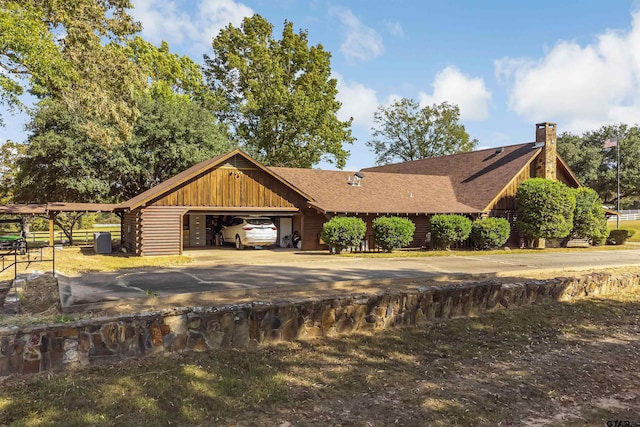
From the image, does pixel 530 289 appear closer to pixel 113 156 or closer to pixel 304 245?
pixel 304 245

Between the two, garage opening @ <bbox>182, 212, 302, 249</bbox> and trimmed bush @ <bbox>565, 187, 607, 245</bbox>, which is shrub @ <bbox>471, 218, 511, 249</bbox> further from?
garage opening @ <bbox>182, 212, 302, 249</bbox>

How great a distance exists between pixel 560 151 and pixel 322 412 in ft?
197

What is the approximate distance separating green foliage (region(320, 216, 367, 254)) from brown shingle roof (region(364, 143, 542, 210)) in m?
8.82

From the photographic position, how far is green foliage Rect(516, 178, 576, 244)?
24609mm

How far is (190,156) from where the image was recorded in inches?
1129

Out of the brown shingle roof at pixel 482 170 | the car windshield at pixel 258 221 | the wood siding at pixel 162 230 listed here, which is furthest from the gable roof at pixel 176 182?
the brown shingle roof at pixel 482 170

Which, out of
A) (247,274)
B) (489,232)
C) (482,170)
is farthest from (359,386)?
(482,170)

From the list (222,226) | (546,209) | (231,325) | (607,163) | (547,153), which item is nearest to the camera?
(231,325)

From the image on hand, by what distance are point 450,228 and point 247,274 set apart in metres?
13.3

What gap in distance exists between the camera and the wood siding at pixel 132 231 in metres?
19.4

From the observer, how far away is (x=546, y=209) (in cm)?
2466

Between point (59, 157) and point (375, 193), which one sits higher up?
point (59, 157)

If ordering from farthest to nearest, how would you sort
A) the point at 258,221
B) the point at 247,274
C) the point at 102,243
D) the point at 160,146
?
the point at 160,146
the point at 258,221
the point at 102,243
the point at 247,274

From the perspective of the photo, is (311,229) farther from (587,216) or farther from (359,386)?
(359,386)
